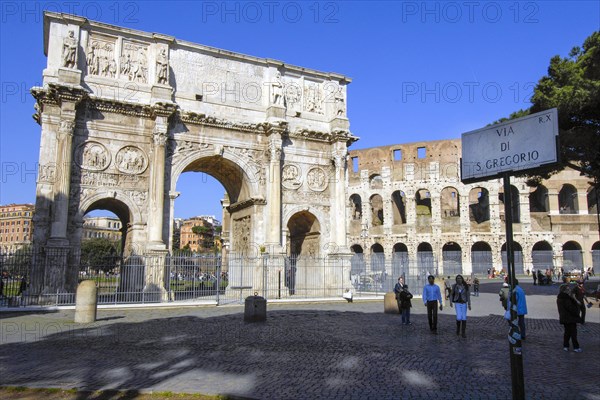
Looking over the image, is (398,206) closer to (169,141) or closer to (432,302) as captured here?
(169,141)

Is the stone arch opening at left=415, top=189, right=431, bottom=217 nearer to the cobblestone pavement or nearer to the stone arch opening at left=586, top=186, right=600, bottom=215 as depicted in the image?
the stone arch opening at left=586, top=186, right=600, bottom=215

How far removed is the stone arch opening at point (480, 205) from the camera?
46.3m

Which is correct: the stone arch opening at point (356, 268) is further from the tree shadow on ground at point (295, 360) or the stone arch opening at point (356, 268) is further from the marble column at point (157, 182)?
the tree shadow on ground at point (295, 360)

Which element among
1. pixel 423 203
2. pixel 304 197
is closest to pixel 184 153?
pixel 304 197

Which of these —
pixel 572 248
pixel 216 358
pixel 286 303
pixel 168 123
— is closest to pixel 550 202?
pixel 572 248

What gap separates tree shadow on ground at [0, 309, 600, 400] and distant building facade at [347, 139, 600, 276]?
32826 millimetres

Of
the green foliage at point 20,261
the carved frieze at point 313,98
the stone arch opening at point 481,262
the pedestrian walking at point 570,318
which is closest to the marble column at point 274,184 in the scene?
the carved frieze at point 313,98

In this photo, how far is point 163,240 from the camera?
18547 millimetres

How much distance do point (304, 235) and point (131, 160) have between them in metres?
9.11

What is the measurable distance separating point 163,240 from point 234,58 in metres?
8.68

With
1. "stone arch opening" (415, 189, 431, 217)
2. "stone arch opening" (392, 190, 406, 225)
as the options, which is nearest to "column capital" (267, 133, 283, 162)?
"stone arch opening" (392, 190, 406, 225)

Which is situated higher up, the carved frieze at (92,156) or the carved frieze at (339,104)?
the carved frieze at (339,104)

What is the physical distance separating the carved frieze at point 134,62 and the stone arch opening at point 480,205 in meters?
35.1

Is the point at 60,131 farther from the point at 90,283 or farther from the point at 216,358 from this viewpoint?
the point at 216,358
